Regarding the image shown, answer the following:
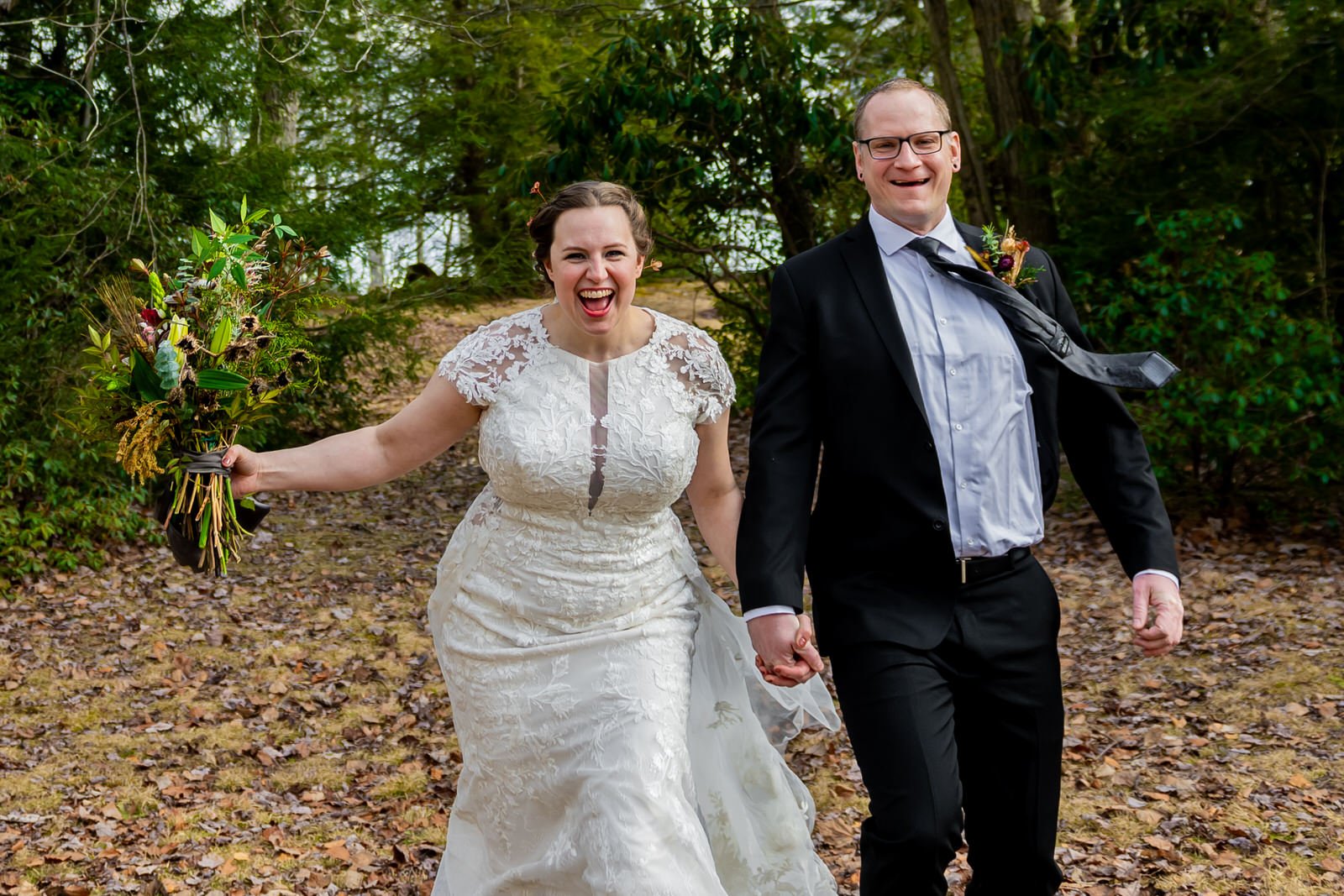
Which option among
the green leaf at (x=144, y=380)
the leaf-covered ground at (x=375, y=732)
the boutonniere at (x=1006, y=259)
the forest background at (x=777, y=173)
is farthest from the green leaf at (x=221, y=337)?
the forest background at (x=777, y=173)

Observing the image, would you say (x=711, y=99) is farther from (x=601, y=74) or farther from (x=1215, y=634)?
(x=1215, y=634)

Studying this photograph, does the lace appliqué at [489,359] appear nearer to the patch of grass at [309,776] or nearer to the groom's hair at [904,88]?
the groom's hair at [904,88]

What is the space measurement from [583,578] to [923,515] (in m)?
1.10

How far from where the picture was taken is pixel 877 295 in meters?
3.43

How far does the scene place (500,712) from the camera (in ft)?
12.8

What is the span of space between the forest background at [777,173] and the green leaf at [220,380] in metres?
4.94

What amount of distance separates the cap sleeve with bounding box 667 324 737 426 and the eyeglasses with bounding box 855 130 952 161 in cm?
85

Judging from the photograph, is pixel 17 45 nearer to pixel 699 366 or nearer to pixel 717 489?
pixel 699 366

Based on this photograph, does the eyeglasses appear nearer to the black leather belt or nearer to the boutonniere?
the boutonniere

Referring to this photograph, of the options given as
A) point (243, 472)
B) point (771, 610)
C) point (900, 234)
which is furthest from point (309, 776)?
point (900, 234)

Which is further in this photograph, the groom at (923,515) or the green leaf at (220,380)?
the green leaf at (220,380)

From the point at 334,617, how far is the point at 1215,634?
18.6ft

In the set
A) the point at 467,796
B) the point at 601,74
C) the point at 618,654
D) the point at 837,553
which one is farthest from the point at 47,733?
the point at 601,74

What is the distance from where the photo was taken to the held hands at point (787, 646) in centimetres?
330
